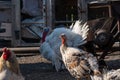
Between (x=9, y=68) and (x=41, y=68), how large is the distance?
14.6ft

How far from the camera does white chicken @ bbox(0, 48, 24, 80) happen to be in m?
6.45

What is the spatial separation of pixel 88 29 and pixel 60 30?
1.01 meters

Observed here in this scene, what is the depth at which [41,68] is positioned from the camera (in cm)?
1108

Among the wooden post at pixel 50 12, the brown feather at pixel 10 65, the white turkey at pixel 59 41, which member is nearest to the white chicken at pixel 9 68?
the brown feather at pixel 10 65

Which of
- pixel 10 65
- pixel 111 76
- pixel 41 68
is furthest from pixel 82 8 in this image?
pixel 10 65

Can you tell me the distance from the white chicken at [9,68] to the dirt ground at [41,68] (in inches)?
115

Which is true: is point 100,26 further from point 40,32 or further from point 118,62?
point 40,32

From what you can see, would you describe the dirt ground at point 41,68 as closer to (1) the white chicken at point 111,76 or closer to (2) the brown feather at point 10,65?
(1) the white chicken at point 111,76

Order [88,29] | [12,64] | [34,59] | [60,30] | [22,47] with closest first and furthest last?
[12,64]
[88,29]
[60,30]
[34,59]
[22,47]

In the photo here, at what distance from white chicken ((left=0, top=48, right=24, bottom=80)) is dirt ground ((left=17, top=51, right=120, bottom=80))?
2931 millimetres

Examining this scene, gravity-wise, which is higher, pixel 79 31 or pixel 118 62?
pixel 79 31

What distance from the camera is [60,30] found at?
1102 cm

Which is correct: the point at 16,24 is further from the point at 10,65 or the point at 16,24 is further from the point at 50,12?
the point at 10,65

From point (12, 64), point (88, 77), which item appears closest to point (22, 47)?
point (88, 77)
